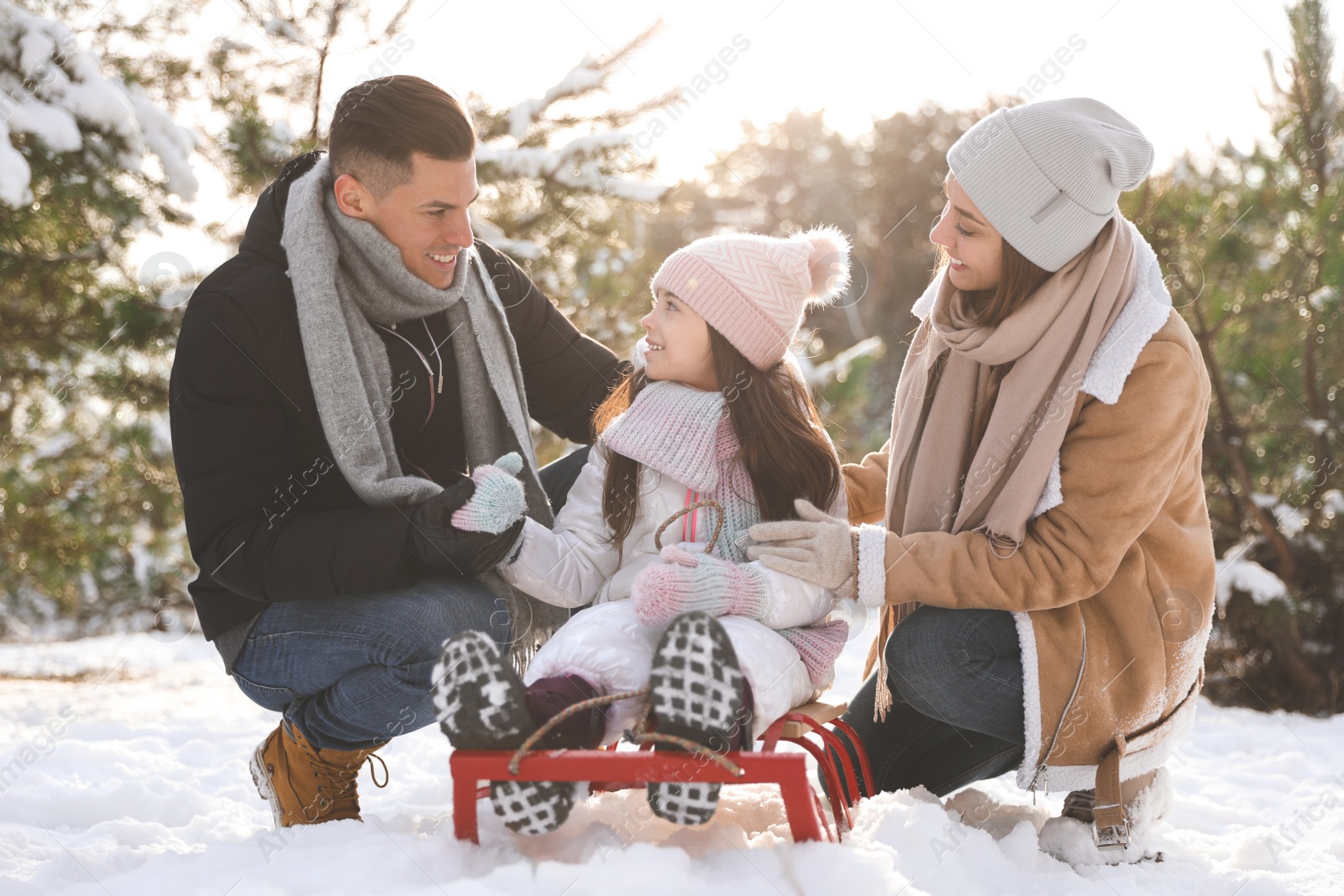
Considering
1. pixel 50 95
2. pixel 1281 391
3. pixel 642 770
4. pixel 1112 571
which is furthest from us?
pixel 1281 391

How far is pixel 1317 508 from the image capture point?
376 centimetres

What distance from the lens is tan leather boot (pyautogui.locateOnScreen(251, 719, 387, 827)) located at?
2.13 meters

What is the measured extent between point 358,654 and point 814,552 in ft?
3.19

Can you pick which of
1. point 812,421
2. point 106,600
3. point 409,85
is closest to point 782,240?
point 812,421

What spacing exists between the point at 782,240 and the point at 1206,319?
7.92 ft

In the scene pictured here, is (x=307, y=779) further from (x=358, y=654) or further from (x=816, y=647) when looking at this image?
(x=816, y=647)

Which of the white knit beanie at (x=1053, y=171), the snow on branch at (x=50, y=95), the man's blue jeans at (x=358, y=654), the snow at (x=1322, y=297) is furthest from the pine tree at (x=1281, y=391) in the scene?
the snow on branch at (x=50, y=95)

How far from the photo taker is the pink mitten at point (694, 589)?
1843 millimetres

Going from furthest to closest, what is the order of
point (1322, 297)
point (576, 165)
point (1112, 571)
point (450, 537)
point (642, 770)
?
point (1322, 297)
point (576, 165)
point (450, 537)
point (1112, 571)
point (642, 770)

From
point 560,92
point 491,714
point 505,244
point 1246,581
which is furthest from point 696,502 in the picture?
point 1246,581

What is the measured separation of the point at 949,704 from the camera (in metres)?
2.03

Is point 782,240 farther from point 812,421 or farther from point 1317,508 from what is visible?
point 1317,508

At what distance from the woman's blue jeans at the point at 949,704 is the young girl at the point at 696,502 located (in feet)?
0.59

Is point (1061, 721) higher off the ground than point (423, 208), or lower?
lower
